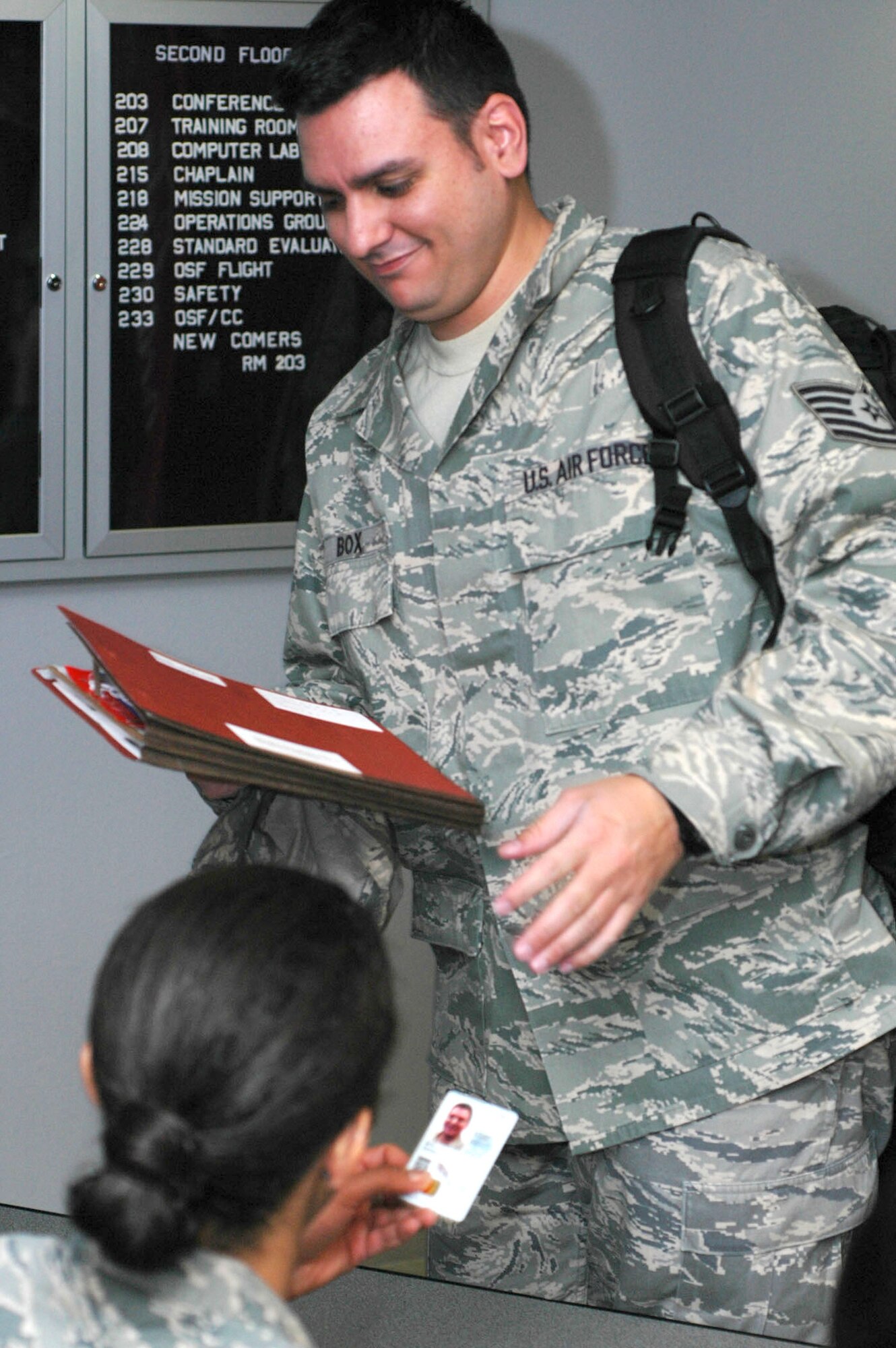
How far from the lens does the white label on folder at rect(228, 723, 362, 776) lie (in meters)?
1.07

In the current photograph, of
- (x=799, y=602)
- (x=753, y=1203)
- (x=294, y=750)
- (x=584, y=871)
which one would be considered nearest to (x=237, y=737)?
(x=294, y=750)

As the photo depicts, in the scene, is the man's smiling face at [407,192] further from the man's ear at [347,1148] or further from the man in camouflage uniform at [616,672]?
the man's ear at [347,1148]

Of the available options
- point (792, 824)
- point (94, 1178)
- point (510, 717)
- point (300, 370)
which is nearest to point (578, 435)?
point (510, 717)

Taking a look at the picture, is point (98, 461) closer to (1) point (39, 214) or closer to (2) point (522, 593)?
(1) point (39, 214)

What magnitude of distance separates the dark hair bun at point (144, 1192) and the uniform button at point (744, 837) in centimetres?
52

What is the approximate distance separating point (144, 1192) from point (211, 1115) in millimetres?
52

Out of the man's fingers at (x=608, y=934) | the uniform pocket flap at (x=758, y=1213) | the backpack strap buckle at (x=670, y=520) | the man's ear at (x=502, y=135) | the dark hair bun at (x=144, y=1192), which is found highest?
the man's ear at (x=502, y=135)

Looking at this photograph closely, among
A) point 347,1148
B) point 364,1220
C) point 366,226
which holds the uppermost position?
point 366,226

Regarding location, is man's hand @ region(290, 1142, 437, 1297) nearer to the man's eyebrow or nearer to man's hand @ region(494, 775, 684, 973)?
man's hand @ region(494, 775, 684, 973)

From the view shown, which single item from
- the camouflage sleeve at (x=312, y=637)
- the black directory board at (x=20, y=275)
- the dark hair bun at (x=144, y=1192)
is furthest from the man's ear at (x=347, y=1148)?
the black directory board at (x=20, y=275)

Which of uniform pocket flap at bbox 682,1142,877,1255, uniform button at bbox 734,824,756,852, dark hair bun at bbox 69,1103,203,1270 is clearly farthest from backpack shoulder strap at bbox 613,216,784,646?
dark hair bun at bbox 69,1103,203,1270

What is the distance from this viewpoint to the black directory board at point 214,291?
2201mm

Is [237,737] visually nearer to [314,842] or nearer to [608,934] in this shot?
[608,934]

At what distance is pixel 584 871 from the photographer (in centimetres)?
106
